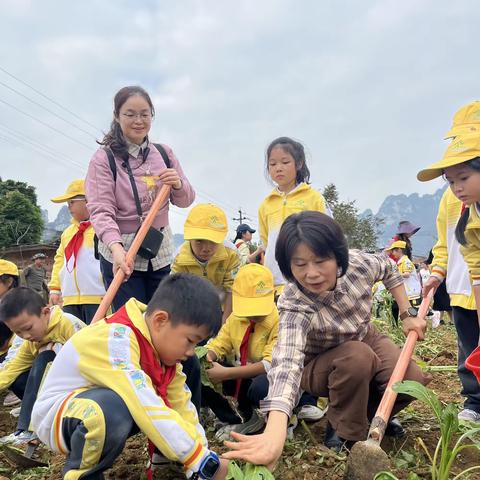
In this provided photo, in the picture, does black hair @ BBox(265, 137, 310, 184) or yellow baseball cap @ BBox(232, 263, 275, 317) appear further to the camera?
black hair @ BBox(265, 137, 310, 184)

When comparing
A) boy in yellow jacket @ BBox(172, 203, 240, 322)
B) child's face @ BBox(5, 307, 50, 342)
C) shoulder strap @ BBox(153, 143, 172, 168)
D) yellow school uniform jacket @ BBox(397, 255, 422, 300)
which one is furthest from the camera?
yellow school uniform jacket @ BBox(397, 255, 422, 300)

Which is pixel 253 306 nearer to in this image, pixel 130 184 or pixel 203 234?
pixel 203 234

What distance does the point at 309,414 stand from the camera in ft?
9.11

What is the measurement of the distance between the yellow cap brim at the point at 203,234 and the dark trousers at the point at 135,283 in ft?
0.86

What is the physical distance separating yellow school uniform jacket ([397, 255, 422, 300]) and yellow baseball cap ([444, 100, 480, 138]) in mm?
4867

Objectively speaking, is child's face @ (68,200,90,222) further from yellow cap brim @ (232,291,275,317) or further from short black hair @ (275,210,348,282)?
short black hair @ (275,210,348,282)

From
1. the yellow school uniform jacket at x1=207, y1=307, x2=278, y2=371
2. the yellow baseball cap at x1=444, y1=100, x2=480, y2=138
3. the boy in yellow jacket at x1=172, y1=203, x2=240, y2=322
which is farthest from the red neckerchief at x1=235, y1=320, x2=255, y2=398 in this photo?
the yellow baseball cap at x1=444, y1=100, x2=480, y2=138

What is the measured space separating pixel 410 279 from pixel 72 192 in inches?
204

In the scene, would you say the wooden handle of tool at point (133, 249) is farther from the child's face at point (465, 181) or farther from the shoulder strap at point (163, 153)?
the child's face at point (465, 181)

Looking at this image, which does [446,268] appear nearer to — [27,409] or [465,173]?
[465,173]

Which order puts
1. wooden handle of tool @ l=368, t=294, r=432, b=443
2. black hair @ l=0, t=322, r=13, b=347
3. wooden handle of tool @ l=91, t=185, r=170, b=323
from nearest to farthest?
1. wooden handle of tool @ l=368, t=294, r=432, b=443
2. wooden handle of tool @ l=91, t=185, r=170, b=323
3. black hair @ l=0, t=322, r=13, b=347

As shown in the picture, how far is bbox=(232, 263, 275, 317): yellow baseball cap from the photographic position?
275cm

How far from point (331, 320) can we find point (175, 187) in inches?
48.5

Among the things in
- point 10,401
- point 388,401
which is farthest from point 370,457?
point 10,401
